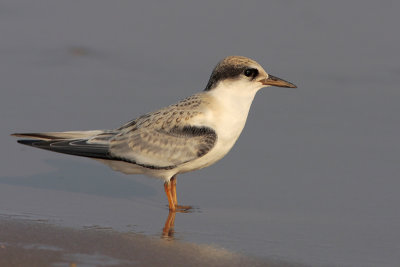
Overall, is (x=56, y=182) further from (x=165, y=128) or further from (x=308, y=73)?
(x=308, y=73)

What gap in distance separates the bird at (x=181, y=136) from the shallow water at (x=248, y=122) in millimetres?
273

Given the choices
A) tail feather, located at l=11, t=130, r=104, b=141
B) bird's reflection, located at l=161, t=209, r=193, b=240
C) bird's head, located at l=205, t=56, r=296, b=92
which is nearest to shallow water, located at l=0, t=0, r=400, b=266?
bird's reflection, located at l=161, t=209, r=193, b=240

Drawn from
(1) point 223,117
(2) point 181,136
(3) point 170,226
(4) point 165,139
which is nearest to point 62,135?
(4) point 165,139

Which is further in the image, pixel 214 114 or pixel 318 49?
pixel 318 49

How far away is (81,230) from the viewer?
232 inches

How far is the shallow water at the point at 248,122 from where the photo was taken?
6.35 m

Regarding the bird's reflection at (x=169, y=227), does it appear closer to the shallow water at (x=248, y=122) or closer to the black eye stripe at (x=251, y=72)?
the shallow water at (x=248, y=122)

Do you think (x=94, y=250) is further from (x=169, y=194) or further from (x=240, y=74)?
(x=240, y=74)

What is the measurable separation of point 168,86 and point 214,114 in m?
2.38

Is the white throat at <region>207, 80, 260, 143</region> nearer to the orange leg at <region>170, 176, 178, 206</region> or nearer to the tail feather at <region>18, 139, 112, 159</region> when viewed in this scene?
the orange leg at <region>170, 176, 178, 206</region>

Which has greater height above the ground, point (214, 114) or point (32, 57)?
point (32, 57)

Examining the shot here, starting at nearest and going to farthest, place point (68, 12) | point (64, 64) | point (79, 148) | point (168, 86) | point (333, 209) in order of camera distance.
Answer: point (333, 209), point (79, 148), point (168, 86), point (64, 64), point (68, 12)

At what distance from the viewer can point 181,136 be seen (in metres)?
7.27

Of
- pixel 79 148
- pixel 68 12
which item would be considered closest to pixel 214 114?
pixel 79 148
